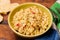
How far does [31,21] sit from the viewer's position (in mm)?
869

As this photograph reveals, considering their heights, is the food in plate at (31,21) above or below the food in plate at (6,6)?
below

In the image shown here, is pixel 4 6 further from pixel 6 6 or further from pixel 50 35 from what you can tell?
pixel 50 35

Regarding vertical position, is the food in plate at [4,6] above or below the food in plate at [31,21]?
above

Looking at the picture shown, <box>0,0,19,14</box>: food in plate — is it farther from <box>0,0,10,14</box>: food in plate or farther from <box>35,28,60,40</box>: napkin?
<box>35,28,60,40</box>: napkin

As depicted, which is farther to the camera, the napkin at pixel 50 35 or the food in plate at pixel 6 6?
the food in plate at pixel 6 6

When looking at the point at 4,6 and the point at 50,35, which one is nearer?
the point at 50,35

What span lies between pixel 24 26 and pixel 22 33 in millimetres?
43

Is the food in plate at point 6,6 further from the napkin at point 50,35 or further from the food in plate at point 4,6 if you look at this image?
the napkin at point 50,35

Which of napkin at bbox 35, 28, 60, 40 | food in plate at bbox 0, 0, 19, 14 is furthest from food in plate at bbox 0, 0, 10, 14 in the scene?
napkin at bbox 35, 28, 60, 40

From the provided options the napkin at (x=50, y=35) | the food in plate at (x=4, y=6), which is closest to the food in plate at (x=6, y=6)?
the food in plate at (x=4, y=6)

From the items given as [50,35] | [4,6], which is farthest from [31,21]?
[4,6]

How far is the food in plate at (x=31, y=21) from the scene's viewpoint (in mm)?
846

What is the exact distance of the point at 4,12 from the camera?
96 centimetres

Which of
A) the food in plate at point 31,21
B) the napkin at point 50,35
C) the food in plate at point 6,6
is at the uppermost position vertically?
the food in plate at point 6,6
